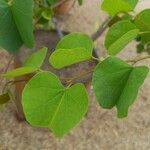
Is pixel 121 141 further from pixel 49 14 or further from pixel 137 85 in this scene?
pixel 137 85

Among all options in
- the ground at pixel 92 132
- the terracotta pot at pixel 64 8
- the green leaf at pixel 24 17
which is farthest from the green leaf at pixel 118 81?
the terracotta pot at pixel 64 8

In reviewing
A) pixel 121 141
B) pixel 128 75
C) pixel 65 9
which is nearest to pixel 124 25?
pixel 128 75

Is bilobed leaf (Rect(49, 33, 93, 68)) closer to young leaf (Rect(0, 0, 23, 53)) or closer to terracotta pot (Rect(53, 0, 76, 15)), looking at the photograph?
young leaf (Rect(0, 0, 23, 53))

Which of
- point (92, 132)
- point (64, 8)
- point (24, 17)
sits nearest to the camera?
point (24, 17)

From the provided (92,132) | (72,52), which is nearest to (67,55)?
(72,52)

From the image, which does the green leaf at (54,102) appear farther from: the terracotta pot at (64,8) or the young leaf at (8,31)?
the terracotta pot at (64,8)

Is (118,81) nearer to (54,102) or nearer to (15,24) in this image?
(54,102)
